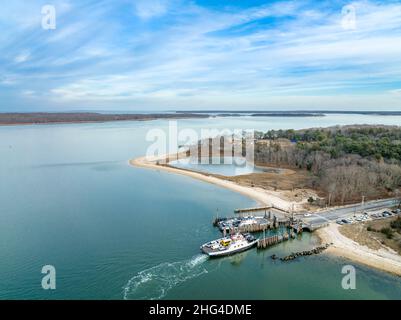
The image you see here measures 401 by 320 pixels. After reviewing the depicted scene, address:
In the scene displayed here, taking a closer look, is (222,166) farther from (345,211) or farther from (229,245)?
(229,245)

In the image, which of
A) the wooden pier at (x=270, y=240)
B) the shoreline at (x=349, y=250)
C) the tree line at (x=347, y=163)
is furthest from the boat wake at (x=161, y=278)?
the tree line at (x=347, y=163)

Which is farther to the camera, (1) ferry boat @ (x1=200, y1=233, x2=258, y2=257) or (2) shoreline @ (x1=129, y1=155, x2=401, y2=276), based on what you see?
(1) ferry boat @ (x1=200, y1=233, x2=258, y2=257)

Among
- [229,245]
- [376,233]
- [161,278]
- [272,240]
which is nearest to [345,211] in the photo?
[376,233]

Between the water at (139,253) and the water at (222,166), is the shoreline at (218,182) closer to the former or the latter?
the water at (139,253)

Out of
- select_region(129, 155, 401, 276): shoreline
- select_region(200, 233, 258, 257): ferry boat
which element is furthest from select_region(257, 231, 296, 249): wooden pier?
select_region(129, 155, 401, 276): shoreline

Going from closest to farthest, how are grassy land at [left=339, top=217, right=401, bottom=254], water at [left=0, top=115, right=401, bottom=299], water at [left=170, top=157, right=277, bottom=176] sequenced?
1. water at [left=0, top=115, right=401, bottom=299]
2. grassy land at [left=339, top=217, right=401, bottom=254]
3. water at [left=170, top=157, right=277, bottom=176]

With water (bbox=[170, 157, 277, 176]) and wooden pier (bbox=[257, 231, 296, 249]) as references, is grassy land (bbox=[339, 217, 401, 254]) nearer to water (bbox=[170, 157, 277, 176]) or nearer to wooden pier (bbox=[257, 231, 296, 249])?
wooden pier (bbox=[257, 231, 296, 249])
